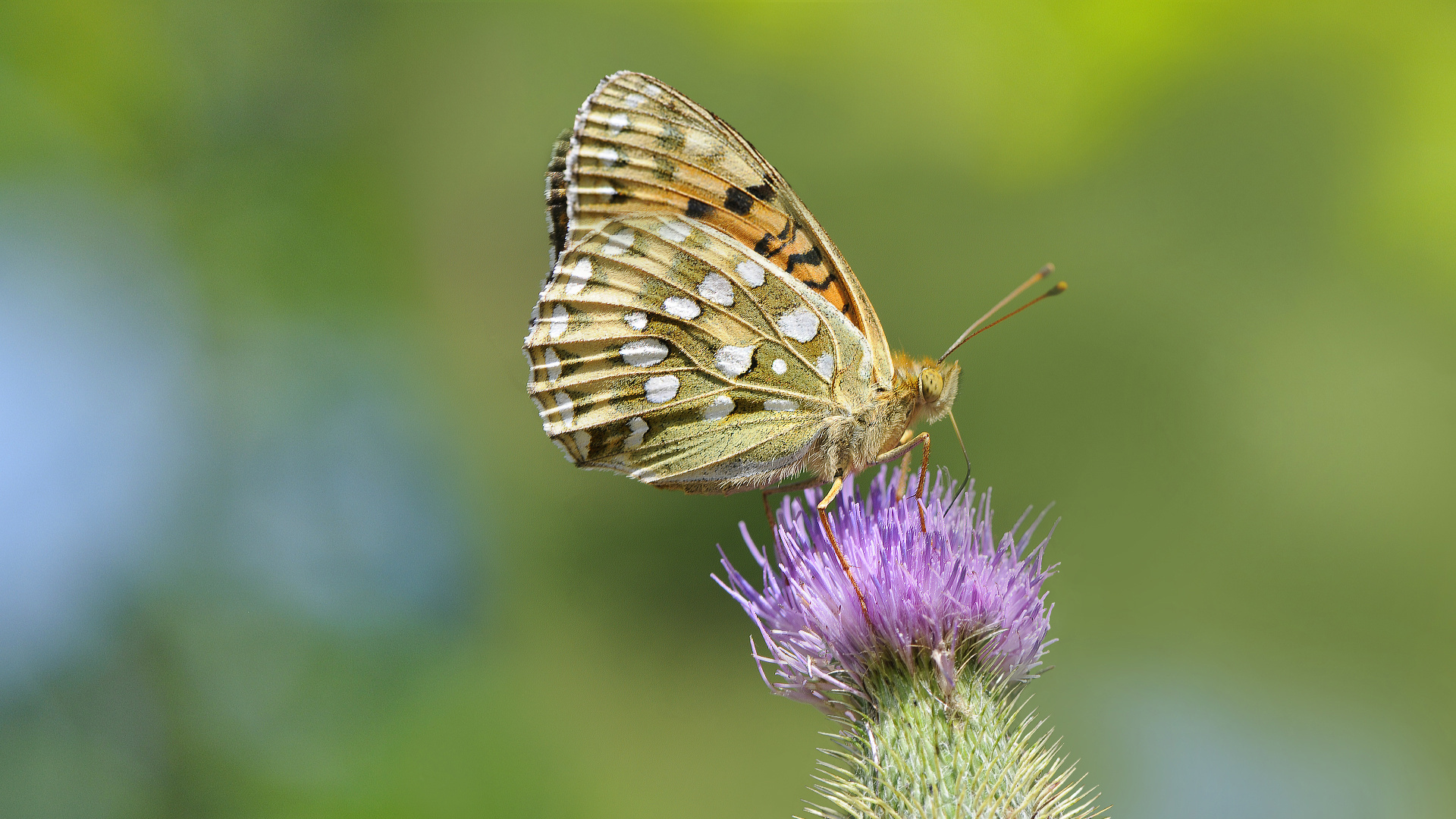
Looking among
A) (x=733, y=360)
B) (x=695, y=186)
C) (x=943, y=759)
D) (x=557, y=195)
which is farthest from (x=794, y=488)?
(x=557, y=195)

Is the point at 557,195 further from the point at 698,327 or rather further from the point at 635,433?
the point at 635,433

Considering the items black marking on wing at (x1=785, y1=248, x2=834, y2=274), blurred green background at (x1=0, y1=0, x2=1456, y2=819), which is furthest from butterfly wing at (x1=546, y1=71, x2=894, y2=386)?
blurred green background at (x1=0, y1=0, x2=1456, y2=819)

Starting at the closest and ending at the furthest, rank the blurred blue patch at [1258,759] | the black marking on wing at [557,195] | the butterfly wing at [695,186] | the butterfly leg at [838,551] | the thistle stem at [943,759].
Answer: the thistle stem at [943,759] → the butterfly leg at [838,551] → the butterfly wing at [695,186] → the black marking on wing at [557,195] → the blurred blue patch at [1258,759]

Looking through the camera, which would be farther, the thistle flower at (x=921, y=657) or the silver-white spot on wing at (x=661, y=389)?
the silver-white spot on wing at (x=661, y=389)

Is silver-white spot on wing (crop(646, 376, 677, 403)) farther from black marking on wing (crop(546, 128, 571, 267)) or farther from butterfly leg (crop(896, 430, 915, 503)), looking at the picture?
butterfly leg (crop(896, 430, 915, 503))

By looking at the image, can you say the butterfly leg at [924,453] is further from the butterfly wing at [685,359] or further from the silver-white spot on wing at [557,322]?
the silver-white spot on wing at [557,322]

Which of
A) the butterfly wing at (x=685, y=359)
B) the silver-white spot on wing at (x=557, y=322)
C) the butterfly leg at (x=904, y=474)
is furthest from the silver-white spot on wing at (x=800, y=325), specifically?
the silver-white spot on wing at (x=557, y=322)
